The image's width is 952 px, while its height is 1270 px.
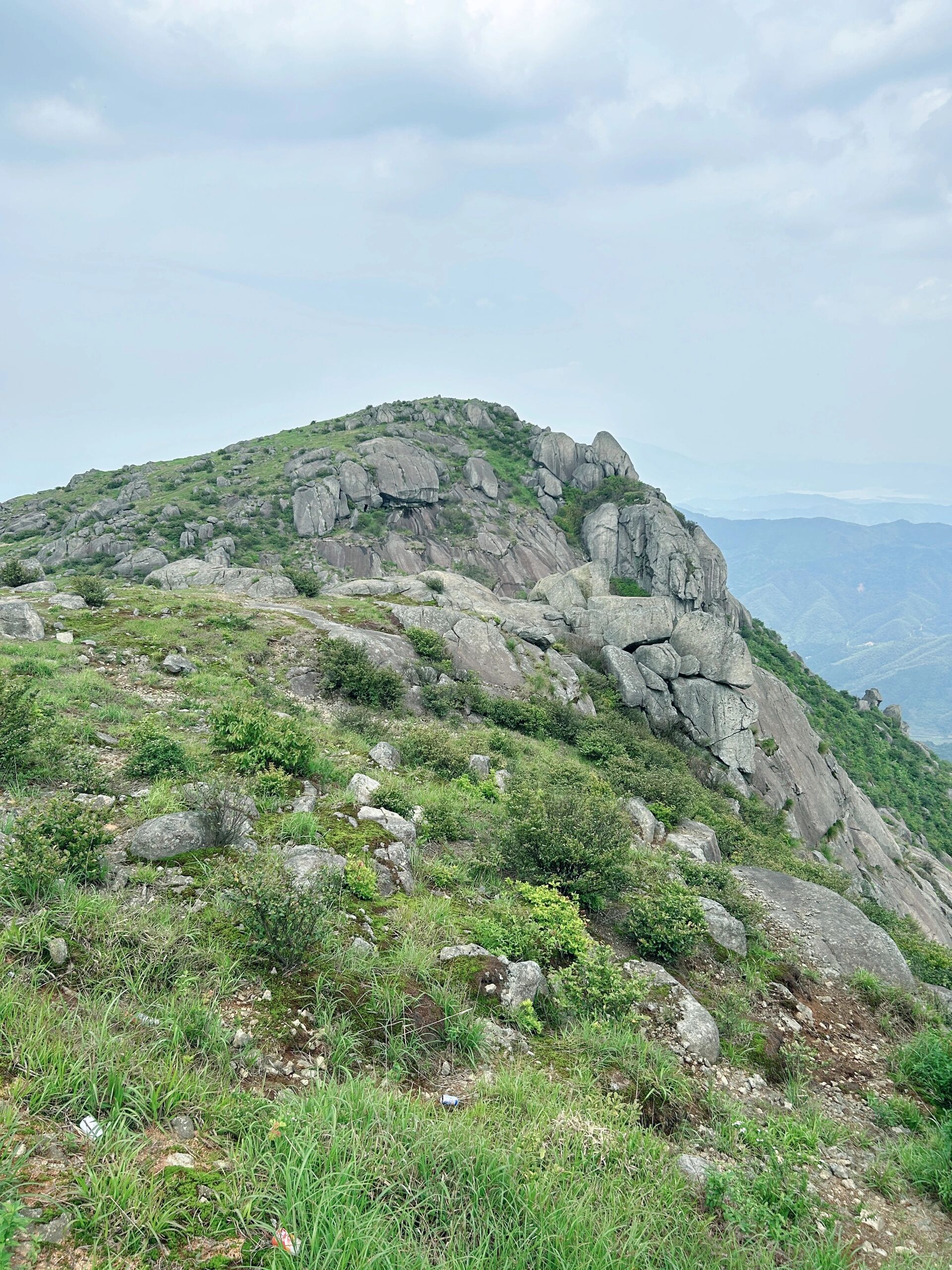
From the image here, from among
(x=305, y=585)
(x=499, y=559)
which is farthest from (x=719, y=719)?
(x=499, y=559)

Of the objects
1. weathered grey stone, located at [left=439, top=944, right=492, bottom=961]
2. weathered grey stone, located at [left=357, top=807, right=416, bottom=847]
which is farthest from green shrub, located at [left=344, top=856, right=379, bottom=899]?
weathered grey stone, located at [left=357, top=807, right=416, bottom=847]

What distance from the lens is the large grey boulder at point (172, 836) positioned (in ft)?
24.4

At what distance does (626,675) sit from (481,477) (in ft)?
235

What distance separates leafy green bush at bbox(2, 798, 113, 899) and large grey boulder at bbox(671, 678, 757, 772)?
93.9 feet

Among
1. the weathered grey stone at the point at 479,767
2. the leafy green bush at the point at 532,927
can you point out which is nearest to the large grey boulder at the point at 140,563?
the weathered grey stone at the point at 479,767

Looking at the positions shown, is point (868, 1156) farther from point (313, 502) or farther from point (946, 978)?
point (313, 502)

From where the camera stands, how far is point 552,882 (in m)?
9.56

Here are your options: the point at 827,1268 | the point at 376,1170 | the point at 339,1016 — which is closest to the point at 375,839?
the point at 339,1016

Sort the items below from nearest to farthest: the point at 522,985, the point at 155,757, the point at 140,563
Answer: the point at 522,985 < the point at 155,757 < the point at 140,563

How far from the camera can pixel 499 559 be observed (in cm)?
8631

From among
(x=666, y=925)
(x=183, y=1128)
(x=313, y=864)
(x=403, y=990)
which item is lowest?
(x=666, y=925)

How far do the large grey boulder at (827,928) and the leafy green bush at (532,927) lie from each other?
19.5 ft

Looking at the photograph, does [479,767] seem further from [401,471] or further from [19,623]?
[401,471]

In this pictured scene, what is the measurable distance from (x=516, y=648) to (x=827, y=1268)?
25.1 meters
